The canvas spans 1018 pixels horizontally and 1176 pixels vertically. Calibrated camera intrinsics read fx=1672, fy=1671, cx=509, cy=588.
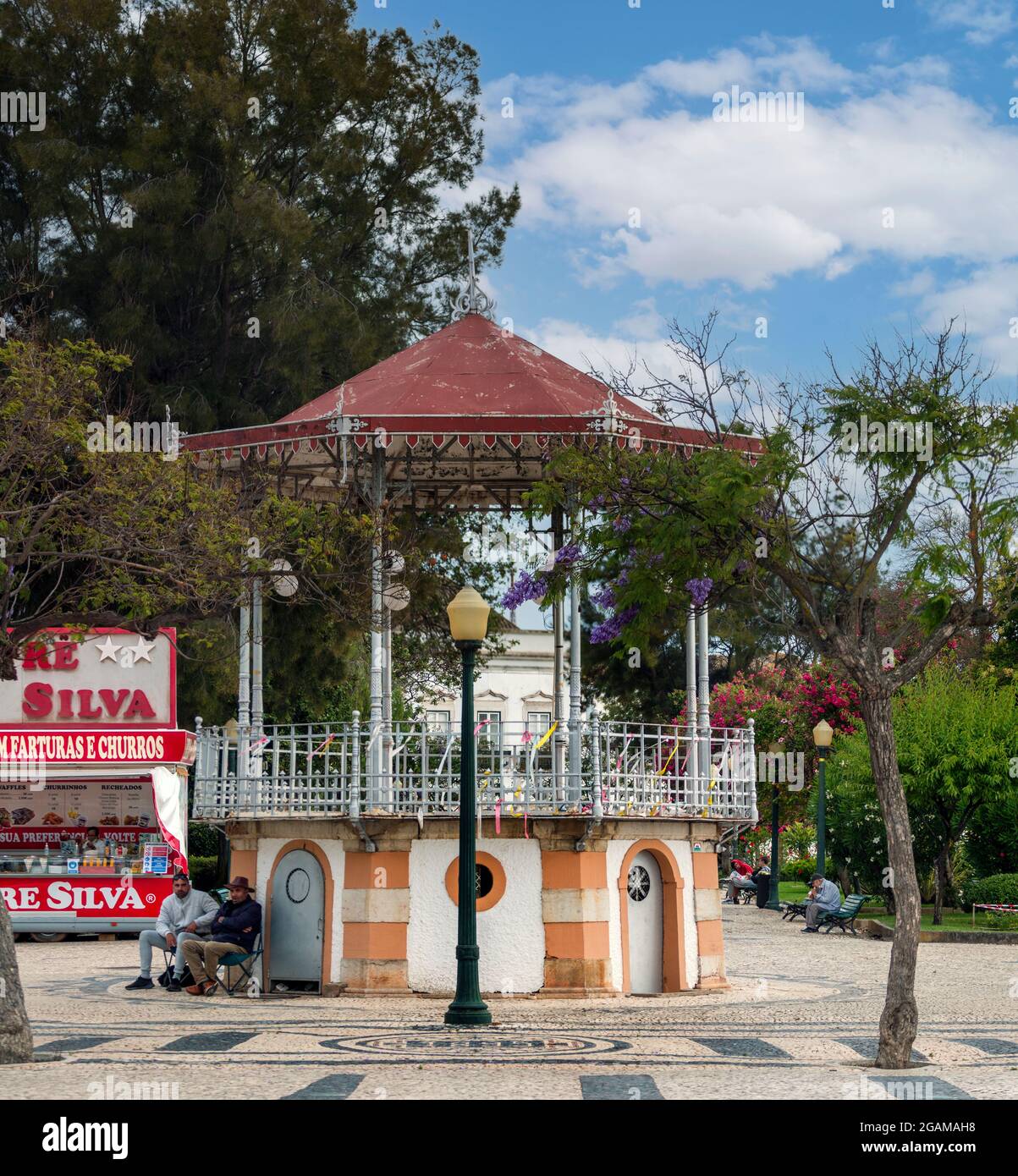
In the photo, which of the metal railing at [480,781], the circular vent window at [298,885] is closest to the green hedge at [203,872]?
the metal railing at [480,781]

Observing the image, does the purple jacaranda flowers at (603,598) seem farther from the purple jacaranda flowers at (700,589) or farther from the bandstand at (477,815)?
the purple jacaranda flowers at (700,589)

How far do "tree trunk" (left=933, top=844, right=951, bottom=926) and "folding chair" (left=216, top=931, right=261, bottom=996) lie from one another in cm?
1757

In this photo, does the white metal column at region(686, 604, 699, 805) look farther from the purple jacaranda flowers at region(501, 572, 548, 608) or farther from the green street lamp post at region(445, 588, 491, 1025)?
the green street lamp post at region(445, 588, 491, 1025)

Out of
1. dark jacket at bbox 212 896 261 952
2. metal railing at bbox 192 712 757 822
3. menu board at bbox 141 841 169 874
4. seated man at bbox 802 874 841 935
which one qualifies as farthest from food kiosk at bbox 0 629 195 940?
seated man at bbox 802 874 841 935

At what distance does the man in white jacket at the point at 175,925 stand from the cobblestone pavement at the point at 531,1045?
1.57 feet

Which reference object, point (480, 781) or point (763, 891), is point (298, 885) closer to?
point (480, 781)

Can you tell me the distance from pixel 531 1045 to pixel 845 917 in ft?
65.9

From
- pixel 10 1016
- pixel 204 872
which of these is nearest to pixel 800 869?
pixel 204 872

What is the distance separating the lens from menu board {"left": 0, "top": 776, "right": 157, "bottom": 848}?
32312mm

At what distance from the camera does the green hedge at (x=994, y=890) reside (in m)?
31.9

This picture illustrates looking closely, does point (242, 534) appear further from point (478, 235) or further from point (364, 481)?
point (478, 235)

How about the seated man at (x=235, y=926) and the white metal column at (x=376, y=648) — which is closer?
the white metal column at (x=376, y=648)

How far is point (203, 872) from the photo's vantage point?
38.6 metres

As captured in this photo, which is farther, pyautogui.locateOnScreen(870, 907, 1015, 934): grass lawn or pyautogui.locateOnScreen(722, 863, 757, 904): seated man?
pyautogui.locateOnScreen(722, 863, 757, 904): seated man
